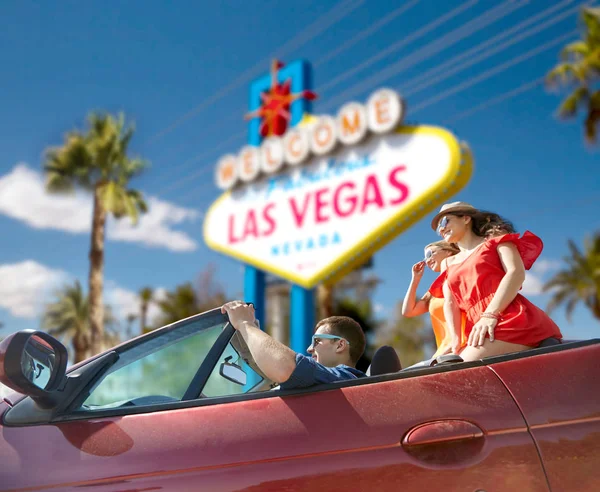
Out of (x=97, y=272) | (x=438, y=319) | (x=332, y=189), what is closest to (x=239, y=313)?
(x=438, y=319)

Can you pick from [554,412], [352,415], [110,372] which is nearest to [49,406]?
[110,372]

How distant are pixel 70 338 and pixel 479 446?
4379 cm

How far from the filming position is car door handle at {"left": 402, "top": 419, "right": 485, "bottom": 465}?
1535 millimetres

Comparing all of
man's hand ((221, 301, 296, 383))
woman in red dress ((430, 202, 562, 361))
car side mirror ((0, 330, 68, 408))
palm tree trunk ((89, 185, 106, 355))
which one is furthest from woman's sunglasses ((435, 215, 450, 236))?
palm tree trunk ((89, 185, 106, 355))

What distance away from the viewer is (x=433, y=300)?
3.17 metres

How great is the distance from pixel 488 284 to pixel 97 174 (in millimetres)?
22446

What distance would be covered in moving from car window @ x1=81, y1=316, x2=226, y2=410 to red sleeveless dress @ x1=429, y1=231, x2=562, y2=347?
3.24ft

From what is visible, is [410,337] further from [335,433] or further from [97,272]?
[335,433]

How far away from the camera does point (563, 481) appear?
148 centimetres

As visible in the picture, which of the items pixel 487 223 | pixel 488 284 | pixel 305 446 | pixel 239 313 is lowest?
pixel 305 446

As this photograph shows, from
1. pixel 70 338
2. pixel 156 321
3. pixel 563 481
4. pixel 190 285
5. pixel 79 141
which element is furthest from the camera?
pixel 70 338

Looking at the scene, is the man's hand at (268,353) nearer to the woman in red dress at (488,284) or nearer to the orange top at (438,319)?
the woman in red dress at (488,284)

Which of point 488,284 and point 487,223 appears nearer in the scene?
point 488,284

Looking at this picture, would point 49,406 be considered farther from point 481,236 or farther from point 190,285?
point 190,285
